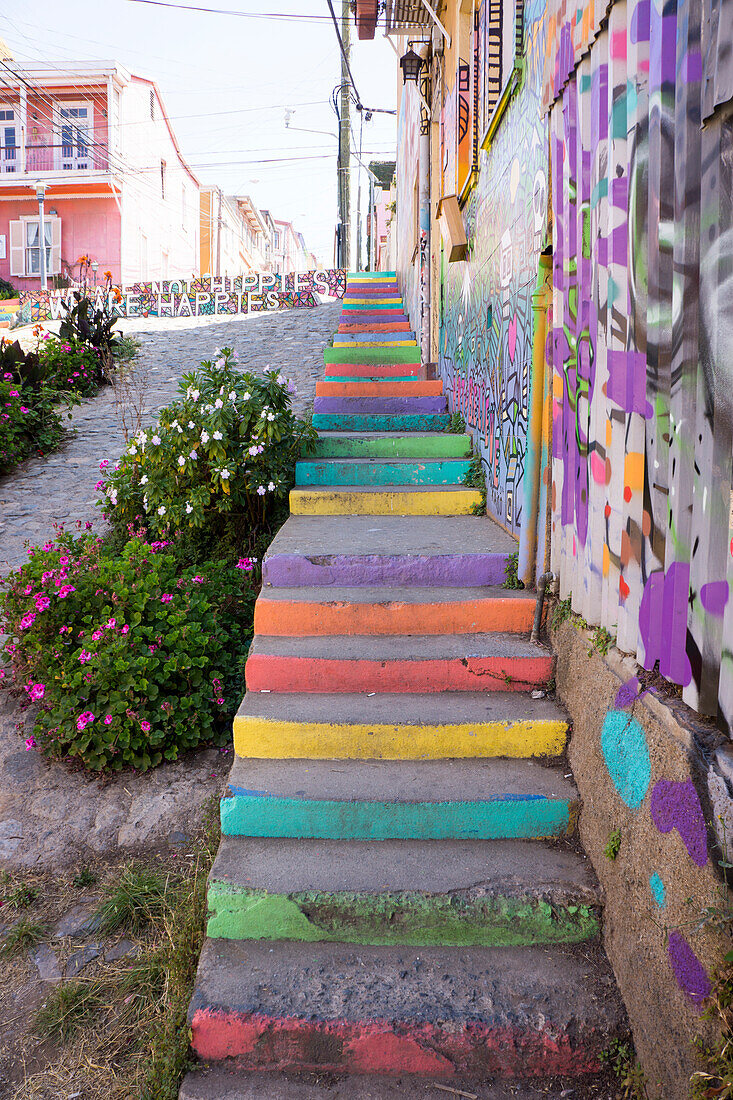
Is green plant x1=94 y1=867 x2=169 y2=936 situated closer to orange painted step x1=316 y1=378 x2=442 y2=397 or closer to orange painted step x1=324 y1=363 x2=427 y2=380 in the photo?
orange painted step x1=316 y1=378 x2=442 y2=397

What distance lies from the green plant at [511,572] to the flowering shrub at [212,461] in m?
1.68

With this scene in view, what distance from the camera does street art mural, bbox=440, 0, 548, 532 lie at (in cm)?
335

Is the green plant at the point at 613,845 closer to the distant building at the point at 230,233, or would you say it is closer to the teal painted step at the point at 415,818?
the teal painted step at the point at 415,818

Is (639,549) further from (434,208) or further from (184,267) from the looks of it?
(184,267)

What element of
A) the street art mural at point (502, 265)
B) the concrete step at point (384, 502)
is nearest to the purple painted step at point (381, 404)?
the street art mural at point (502, 265)

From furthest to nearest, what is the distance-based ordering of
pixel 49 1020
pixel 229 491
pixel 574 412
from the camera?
pixel 229 491, pixel 574 412, pixel 49 1020

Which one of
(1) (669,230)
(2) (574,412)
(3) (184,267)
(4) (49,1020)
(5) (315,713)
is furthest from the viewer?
(3) (184,267)

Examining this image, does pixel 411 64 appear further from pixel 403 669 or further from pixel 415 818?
pixel 415 818

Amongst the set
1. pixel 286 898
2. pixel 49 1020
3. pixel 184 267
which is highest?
pixel 184 267

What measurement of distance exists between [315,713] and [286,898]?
2.43ft

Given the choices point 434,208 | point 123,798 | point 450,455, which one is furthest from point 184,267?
point 123,798

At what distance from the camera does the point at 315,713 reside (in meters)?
2.77

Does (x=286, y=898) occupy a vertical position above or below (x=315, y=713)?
below

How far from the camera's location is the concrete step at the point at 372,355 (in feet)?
26.5
